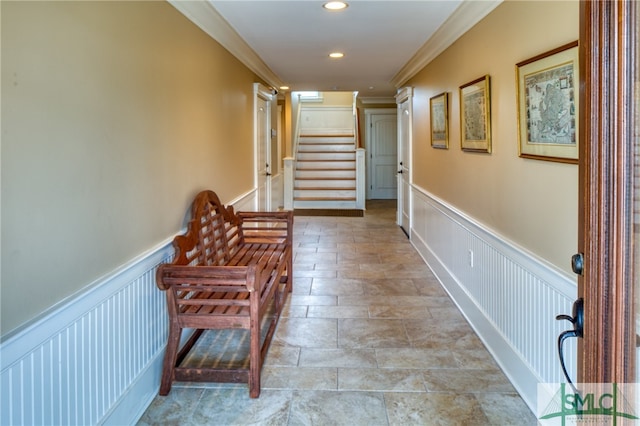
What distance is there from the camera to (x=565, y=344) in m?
1.91

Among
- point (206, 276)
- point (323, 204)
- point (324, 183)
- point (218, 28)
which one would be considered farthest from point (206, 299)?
point (324, 183)

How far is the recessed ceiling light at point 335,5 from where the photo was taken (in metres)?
2.94

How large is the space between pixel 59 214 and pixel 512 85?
2204 mm

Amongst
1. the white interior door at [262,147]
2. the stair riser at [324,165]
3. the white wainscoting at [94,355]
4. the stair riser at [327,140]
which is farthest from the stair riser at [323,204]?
the white wainscoting at [94,355]

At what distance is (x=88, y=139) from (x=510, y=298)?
2185 millimetres

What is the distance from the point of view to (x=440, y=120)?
4.11 m

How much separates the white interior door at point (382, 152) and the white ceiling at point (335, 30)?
15.4ft

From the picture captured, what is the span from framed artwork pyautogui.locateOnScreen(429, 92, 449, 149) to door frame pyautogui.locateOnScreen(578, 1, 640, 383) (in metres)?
2.97

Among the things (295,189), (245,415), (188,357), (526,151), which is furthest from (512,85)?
(295,189)

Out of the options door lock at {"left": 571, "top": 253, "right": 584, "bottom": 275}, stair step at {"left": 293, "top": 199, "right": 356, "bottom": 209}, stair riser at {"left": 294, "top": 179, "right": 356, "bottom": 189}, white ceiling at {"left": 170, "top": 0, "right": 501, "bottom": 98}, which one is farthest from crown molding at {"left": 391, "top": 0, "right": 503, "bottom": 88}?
stair riser at {"left": 294, "top": 179, "right": 356, "bottom": 189}

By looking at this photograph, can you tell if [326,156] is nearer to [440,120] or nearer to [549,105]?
[440,120]

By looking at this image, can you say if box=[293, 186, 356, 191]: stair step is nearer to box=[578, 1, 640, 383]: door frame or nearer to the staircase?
the staircase

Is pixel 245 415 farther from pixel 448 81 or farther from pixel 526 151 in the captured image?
pixel 448 81

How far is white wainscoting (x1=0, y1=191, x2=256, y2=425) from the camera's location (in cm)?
133
